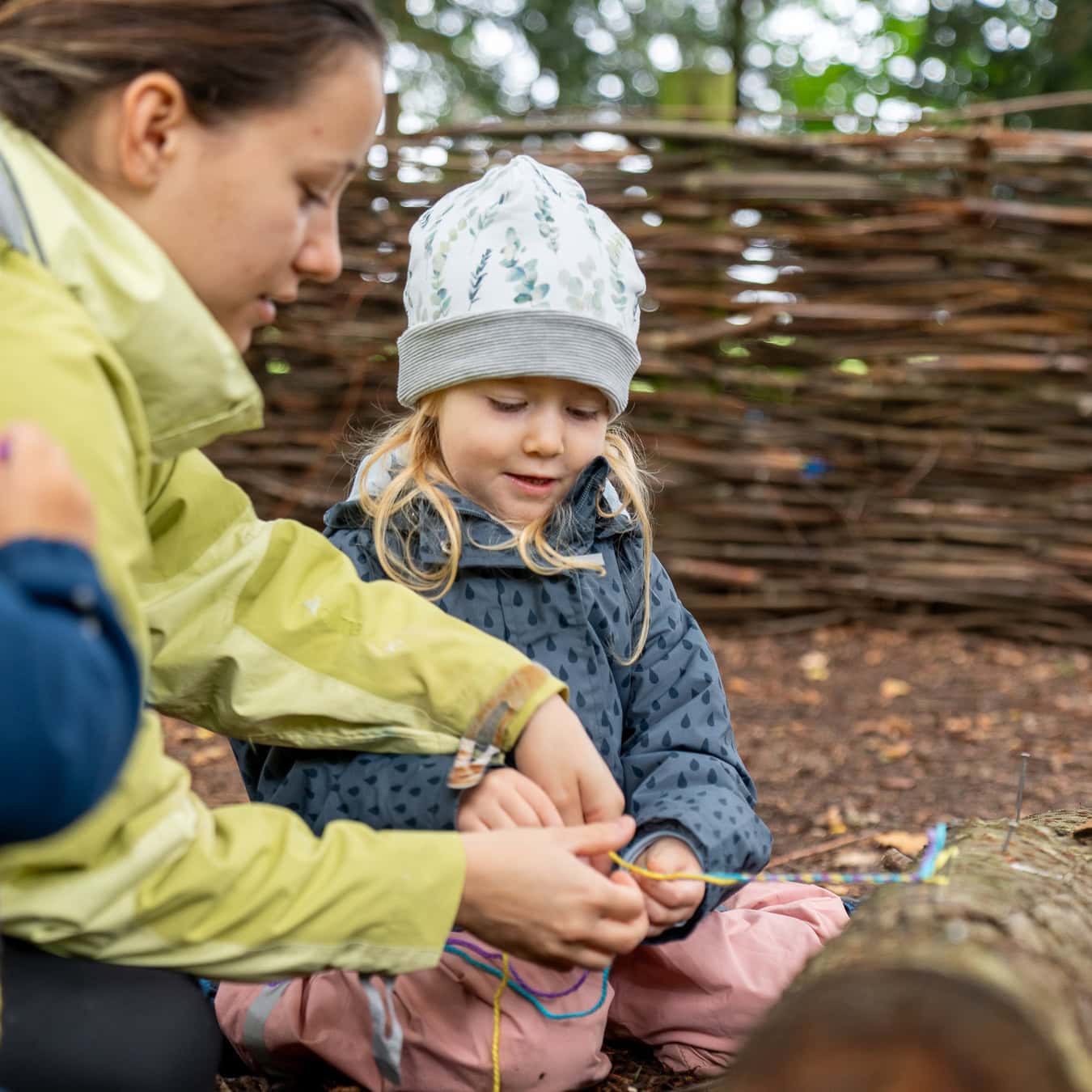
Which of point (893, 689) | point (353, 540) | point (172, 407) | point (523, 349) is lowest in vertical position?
point (893, 689)

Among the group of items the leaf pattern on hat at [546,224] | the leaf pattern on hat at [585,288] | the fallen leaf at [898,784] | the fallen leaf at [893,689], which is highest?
the leaf pattern on hat at [546,224]

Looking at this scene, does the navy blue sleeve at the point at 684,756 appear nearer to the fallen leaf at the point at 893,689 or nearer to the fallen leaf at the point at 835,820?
the fallen leaf at the point at 835,820

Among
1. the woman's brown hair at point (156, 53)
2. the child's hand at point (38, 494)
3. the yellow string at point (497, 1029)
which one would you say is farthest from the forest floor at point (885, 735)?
the child's hand at point (38, 494)

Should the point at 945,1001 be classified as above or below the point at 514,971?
above

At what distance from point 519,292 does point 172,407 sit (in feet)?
2.39

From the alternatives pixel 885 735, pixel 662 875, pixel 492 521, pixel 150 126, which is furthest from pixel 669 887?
pixel 885 735

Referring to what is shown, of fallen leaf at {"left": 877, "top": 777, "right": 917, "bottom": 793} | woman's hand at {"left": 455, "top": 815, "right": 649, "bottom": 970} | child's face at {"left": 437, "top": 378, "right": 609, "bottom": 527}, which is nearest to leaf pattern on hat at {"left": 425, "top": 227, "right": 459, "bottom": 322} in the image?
child's face at {"left": 437, "top": 378, "right": 609, "bottom": 527}

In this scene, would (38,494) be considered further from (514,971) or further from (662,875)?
(514,971)

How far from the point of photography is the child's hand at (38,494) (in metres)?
0.93

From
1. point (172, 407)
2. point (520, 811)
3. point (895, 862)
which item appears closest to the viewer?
point (172, 407)

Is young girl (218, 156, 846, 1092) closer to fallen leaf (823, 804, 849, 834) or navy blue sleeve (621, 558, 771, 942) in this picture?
navy blue sleeve (621, 558, 771, 942)

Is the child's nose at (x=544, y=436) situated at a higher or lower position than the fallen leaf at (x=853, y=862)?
higher

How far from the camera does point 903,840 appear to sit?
295 cm

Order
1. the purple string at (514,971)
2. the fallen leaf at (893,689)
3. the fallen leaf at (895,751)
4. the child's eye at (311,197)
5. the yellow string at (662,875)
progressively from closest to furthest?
the child's eye at (311,197) < the yellow string at (662,875) < the purple string at (514,971) < the fallen leaf at (895,751) < the fallen leaf at (893,689)
